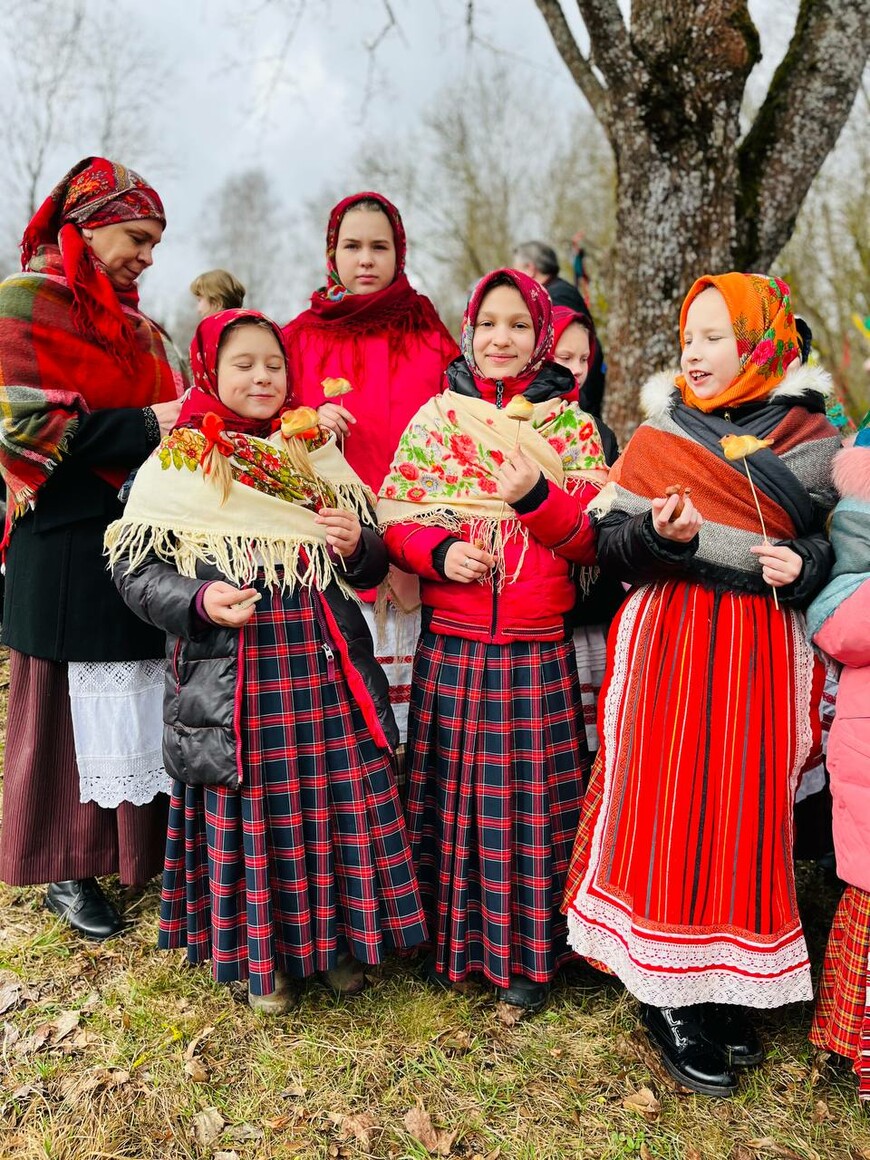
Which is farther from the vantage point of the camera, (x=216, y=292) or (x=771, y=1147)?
(x=216, y=292)

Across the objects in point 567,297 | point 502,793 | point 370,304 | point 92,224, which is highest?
point 567,297

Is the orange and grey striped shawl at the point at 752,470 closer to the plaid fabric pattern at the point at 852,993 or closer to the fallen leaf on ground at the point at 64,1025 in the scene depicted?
the plaid fabric pattern at the point at 852,993

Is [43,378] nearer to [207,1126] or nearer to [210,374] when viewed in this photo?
[210,374]

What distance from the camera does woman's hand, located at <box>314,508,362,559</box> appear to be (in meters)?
2.22

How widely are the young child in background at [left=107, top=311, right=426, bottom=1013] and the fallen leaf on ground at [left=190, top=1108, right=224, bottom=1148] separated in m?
0.29

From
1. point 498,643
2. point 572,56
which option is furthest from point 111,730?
point 572,56

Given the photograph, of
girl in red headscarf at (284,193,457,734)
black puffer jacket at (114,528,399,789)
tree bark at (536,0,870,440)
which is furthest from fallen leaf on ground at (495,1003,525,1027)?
tree bark at (536,0,870,440)

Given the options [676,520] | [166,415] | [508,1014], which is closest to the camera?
[676,520]

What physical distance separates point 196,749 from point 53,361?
1.22 meters

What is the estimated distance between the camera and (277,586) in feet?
Result: 7.32

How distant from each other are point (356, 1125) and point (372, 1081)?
0.13m

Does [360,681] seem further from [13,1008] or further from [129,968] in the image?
[13,1008]

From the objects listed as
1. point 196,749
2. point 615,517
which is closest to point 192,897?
point 196,749

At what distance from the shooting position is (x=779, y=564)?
78.3 inches
